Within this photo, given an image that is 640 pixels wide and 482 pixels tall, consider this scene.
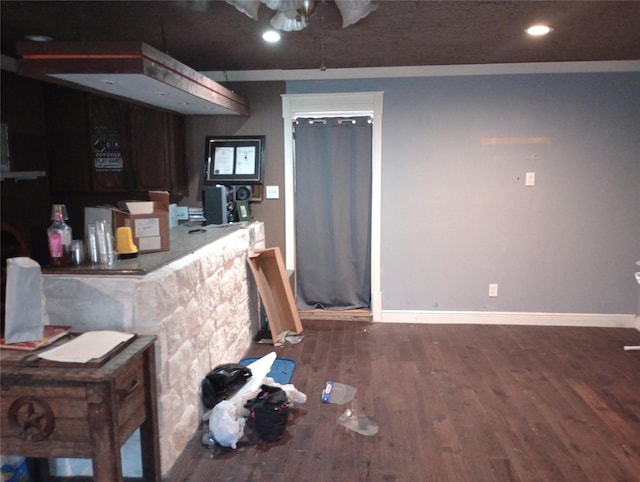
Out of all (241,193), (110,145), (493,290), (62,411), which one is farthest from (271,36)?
(493,290)

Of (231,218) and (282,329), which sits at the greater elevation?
(231,218)

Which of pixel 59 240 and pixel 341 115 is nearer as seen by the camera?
pixel 59 240

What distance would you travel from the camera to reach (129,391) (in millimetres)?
1721

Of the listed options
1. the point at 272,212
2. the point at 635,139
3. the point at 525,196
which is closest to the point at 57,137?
the point at 272,212

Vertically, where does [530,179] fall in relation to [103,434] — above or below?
above

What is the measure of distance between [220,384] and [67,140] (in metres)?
2.53

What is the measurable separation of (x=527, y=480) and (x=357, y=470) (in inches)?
30.5

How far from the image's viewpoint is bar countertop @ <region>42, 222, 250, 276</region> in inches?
78.4

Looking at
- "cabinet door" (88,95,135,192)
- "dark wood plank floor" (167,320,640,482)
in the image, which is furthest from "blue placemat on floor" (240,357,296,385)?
"cabinet door" (88,95,135,192)

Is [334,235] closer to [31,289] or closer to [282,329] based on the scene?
[282,329]

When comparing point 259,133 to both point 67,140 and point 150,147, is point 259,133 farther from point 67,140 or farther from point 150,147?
point 67,140

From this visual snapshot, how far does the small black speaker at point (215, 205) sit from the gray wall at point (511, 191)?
3.88 ft

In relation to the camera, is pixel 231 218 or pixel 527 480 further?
pixel 231 218

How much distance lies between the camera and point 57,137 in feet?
12.5
